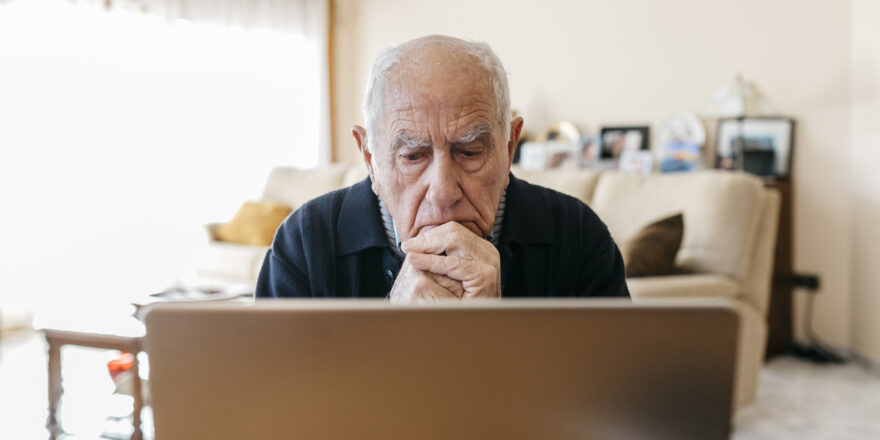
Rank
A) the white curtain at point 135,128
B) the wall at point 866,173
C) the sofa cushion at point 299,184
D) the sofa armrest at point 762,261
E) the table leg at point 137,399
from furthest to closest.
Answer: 1. the white curtain at point 135,128
2. the sofa cushion at point 299,184
3. the wall at point 866,173
4. the sofa armrest at point 762,261
5. the table leg at point 137,399

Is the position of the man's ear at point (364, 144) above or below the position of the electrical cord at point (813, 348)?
above

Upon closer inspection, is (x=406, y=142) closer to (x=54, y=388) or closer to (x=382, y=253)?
(x=382, y=253)

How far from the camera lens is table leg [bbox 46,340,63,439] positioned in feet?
6.73

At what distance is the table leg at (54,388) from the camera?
2.05m

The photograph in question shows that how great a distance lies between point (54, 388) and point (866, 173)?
11.8 ft

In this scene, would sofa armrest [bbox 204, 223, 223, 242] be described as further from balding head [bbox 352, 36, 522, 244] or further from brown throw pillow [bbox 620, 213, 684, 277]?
balding head [bbox 352, 36, 522, 244]

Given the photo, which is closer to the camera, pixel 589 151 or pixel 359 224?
pixel 359 224

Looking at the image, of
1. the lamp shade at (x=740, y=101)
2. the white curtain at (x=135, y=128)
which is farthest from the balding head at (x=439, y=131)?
the white curtain at (x=135, y=128)

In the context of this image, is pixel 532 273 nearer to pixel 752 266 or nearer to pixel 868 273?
pixel 752 266

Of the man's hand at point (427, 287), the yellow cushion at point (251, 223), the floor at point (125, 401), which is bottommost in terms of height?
the floor at point (125, 401)

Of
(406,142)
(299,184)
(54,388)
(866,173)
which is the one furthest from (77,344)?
(866,173)

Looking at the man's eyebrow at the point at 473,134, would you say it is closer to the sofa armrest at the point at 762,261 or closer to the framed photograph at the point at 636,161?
the sofa armrest at the point at 762,261

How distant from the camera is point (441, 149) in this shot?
2.84 ft

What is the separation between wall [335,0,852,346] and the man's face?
9.05 ft
